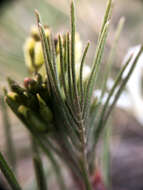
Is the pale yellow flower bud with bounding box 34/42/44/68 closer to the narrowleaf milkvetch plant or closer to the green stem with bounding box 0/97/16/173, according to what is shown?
the narrowleaf milkvetch plant

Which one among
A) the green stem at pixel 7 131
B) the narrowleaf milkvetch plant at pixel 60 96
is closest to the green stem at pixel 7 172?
the narrowleaf milkvetch plant at pixel 60 96

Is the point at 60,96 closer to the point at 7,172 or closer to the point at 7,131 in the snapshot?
the point at 7,172

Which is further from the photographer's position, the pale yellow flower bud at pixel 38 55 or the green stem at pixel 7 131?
the green stem at pixel 7 131

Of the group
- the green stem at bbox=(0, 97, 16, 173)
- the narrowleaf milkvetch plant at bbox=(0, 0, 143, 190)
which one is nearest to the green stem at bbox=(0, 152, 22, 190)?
the narrowleaf milkvetch plant at bbox=(0, 0, 143, 190)

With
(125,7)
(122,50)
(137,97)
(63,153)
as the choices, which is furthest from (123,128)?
(63,153)

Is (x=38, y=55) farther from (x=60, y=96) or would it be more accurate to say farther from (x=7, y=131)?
(x=7, y=131)

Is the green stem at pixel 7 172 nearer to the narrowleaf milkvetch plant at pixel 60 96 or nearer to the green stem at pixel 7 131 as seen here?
the narrowleaf milkvetch plant at pixel 60 96

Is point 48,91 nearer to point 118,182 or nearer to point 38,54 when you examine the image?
point 38,54

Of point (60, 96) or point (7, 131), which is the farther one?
point (7, 131)

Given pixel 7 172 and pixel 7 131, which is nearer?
pixel 7 172

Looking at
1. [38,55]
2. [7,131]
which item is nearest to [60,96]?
[38,55]

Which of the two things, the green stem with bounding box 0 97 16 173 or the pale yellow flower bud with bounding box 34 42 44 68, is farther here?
the green stem with bounding box 0 97 16 173
